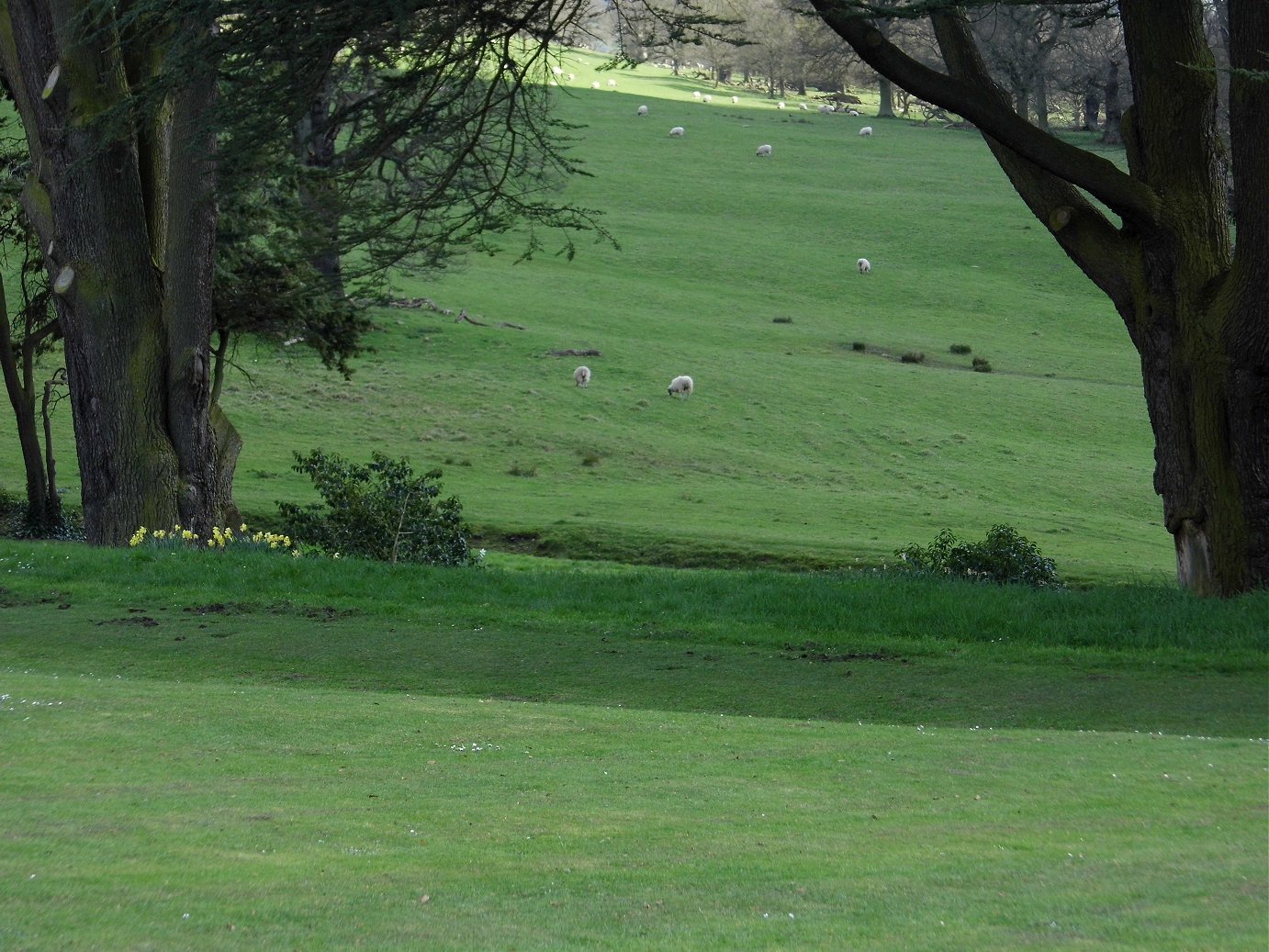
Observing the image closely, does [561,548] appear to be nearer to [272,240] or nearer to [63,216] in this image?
[272,240]

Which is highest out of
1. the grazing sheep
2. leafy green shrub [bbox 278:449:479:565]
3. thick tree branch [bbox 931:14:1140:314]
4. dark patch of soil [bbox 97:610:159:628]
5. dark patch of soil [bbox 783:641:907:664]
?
thick tree branch [bbox 931:14:1140:314]

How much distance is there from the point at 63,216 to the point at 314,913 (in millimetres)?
15839

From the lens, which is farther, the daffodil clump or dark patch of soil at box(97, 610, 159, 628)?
the daffodil clump

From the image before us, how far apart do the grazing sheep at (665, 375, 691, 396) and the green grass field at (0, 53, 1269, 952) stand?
6.70 m

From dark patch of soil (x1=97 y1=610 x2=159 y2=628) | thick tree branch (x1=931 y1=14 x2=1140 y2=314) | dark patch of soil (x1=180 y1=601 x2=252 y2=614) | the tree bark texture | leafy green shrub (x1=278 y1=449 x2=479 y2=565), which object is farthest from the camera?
leafy green shrub (x1=278 y1=449 x2=479 y2=565)

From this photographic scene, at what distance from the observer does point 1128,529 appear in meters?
30.2

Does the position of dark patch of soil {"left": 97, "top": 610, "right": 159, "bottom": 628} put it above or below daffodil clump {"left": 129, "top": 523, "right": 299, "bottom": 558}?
below

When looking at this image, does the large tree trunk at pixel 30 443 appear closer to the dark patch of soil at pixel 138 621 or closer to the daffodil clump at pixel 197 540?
the daffodil clump at pixel 197 540

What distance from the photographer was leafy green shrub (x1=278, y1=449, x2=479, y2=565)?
752 inches

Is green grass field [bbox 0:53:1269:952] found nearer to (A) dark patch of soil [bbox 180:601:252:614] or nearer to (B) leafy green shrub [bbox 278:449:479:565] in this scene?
(A) dark patch of soil [bbox 180:601:252:614]

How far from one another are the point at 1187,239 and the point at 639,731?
8.82 metres

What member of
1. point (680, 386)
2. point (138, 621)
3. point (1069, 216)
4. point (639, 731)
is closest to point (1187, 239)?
point (1069, 216)

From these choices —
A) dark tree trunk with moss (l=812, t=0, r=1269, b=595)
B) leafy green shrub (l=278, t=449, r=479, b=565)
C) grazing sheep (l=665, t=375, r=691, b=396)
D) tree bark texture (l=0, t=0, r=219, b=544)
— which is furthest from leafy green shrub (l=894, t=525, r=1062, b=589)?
grazing sheep (l=665, t=375, r=691, b=396)

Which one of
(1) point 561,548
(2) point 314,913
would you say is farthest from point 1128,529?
(2) point 314,913
